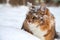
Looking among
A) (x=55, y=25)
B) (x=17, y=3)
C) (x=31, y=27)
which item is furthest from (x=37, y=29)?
(x=17, y=3)

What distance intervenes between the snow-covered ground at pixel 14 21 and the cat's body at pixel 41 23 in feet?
0.14

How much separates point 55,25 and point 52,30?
57 mm

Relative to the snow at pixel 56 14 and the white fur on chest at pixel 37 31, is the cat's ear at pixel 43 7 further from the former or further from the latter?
the white fur on chest at pixel 37 31

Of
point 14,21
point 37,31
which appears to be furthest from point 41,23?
point 14,21

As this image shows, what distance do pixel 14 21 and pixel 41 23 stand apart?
261mm

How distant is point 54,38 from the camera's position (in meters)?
1.36

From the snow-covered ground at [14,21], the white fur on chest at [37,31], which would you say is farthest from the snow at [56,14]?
the white fur on chest at [37,31]

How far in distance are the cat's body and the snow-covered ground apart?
0.04 m

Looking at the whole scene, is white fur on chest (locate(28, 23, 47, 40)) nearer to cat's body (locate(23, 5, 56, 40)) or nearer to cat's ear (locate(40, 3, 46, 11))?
cat's body (locate(23, 5, 56, 40))

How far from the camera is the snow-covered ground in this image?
4.33 feet

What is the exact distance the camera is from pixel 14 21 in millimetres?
1328

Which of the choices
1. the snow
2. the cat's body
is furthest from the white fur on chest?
the snow

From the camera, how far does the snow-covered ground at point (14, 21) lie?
132 cm

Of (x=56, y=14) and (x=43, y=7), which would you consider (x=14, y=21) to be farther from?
(x=56, y=14)
